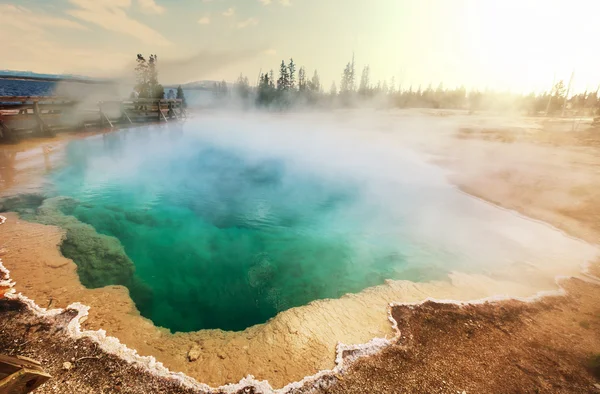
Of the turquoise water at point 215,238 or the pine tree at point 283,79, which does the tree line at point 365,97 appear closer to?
the pine tree at point 283,79

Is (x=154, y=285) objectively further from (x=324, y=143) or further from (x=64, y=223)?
(x=324, y=143)

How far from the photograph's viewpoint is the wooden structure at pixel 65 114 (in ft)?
45.4

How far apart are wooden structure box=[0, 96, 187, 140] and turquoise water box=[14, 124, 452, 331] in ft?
14.0

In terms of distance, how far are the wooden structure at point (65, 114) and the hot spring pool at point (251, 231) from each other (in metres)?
2.93

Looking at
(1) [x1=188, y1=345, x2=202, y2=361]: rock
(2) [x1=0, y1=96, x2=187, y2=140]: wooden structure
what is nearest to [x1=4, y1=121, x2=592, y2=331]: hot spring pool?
(1) [x1=188, y1=345, x2=202, y2=361]: rock

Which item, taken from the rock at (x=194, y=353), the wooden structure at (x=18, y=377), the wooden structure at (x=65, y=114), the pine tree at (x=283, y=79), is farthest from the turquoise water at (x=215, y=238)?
the pine tree at (x=283, y=79)

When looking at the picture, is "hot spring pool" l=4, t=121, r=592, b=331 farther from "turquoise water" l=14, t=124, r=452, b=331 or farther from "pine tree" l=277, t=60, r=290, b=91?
"pine tree" l=277, t=60, r=290, b=91

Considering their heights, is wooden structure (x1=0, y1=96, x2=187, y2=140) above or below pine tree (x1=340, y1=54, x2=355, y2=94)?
below

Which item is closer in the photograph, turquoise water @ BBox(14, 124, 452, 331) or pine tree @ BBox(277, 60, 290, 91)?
turquoise water @ BBox(14, 124, 452, 331)

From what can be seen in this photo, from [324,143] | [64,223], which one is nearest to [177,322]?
[64,223]

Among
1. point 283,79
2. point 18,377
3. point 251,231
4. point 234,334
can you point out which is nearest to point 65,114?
point 251,231

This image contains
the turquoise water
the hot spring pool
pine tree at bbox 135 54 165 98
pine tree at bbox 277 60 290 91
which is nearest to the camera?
the turquoise water

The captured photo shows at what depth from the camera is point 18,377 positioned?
1562 mm

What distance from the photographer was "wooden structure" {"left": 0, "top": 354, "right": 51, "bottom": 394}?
4.98ft
